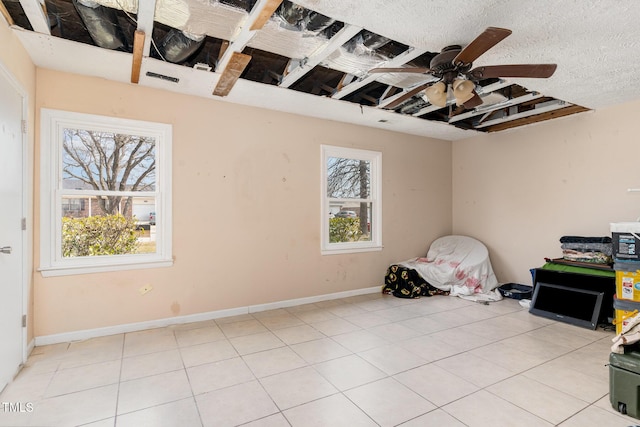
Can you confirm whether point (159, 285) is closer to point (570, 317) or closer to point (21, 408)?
point (21, 408)

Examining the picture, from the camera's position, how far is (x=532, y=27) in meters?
2.38

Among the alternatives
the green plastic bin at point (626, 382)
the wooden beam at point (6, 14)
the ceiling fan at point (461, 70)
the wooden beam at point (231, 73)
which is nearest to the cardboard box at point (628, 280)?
the green plastic bin at point (626, 382)

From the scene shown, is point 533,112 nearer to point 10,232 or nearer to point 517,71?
point 517,71

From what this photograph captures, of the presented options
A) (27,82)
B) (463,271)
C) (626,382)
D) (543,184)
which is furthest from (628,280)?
(27,82)

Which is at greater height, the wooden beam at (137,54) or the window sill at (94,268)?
the wooden beam at (137,54)

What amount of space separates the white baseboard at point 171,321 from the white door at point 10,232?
52 centimetres

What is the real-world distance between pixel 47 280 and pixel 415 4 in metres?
3.92

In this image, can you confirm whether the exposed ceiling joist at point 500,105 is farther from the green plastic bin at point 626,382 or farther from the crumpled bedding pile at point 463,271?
the green plastic bin at point 626,382

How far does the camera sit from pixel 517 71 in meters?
2.47

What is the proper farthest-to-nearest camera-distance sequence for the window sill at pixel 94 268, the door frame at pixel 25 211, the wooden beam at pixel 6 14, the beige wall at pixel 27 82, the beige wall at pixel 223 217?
the beige wall at pixel 223 217 → the window sill at pixel 94 268 → the door frame at pixel 25 211 → the beige wall at pixel 27 82 → the wooden beam at pixel 6 14

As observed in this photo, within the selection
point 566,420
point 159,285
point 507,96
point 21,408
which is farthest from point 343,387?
point 507,96

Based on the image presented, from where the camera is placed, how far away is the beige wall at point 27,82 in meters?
2.34

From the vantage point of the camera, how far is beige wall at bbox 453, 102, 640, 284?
3990 mm

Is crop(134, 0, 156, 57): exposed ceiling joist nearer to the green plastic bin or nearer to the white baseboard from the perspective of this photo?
the white baseboard
